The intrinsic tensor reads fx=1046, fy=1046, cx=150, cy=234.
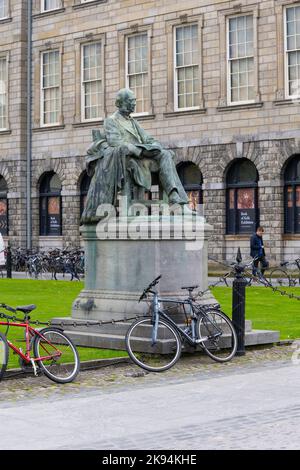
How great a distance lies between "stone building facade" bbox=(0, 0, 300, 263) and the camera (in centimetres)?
3628

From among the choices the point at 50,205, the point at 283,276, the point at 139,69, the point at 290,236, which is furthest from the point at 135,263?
the point at 50,205

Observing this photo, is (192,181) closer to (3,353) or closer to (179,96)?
(179,96)

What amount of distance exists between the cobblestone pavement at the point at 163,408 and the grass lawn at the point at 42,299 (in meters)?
1.03

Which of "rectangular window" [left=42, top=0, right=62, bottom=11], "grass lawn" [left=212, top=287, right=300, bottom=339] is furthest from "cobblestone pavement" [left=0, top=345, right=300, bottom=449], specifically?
"rectangular window" [left=42, top=0, right=62, bottom=11]

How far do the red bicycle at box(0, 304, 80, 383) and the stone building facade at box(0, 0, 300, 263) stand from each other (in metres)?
24.6

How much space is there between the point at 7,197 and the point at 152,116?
9260mm

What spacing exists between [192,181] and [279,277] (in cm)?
887

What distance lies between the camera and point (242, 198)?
3775cm

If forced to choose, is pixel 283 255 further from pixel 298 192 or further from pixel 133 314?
pixel 133 314

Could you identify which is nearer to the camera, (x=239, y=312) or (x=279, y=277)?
(x=239, y=312)

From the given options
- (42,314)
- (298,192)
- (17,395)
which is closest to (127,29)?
(298,192)

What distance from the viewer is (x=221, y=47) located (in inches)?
1495

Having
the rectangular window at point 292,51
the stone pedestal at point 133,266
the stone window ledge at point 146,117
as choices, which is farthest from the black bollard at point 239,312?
the stone window ledge at point 146,117

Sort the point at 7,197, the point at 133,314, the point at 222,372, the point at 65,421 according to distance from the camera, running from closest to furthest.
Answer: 1. the point at 65,421
2. the point at 222,372
3. the point at 133,314
4. the point at 7,197
